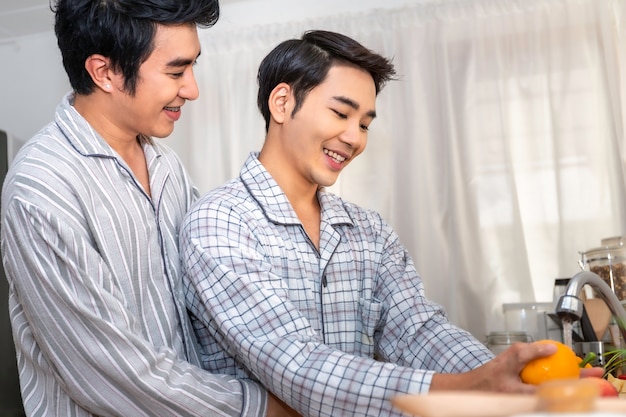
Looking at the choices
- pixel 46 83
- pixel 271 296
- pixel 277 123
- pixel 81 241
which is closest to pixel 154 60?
pixel 277 123

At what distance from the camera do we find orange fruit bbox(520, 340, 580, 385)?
40.2 inches

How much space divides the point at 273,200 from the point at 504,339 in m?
1.58

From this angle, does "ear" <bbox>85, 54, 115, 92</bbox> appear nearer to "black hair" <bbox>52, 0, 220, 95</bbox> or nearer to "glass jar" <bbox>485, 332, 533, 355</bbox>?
"black hair" <bbox>52, 0, 220, 95</bbox>

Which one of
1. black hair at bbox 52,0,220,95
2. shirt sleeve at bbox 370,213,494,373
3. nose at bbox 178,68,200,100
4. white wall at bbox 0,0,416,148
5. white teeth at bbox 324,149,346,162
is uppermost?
white wall at bbox 0,0,416,148

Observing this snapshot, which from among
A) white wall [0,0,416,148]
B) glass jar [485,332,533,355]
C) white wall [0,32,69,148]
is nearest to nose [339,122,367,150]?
glass jar [485,332,533,355]

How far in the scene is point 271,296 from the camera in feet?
4.44

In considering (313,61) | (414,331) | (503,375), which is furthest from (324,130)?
(503,375)

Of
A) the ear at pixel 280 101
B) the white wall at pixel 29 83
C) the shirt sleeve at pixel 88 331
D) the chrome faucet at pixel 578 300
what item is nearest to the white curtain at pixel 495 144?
the white wall at pixel 29 83

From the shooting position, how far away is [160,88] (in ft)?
5.11

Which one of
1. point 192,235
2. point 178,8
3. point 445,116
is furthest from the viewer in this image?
point 445,116

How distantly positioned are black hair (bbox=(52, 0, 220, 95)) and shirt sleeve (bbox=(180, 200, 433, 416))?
12.6 inches

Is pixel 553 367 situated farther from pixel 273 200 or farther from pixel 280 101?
pixel 280 101

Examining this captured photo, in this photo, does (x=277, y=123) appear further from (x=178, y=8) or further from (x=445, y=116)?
(x=445, y=116)

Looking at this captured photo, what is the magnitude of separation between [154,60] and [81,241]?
411 mm
